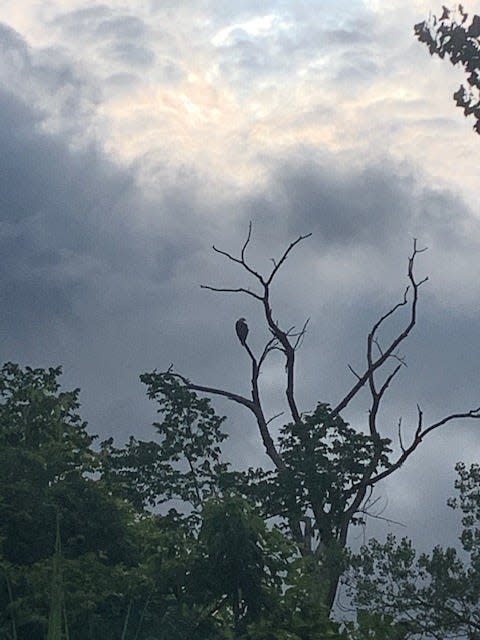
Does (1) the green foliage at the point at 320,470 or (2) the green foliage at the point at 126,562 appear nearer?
(2) the green foliage at the point at 126,562

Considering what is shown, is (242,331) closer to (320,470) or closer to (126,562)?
(320,470)

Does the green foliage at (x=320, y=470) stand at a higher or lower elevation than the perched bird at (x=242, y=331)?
lower

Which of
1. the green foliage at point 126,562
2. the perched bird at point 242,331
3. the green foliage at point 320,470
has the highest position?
the perched bird at point 242,331

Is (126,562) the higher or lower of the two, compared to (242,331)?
lower

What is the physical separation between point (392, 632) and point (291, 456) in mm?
13308

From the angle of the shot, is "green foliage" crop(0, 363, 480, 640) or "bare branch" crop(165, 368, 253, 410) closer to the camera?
"green foliage" crop(0, 363, 480, 640)

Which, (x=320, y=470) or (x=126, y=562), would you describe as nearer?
(x=126, y=562)

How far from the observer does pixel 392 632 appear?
32.9 ft

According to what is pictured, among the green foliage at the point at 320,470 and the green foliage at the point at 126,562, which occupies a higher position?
the green foliage at the point at 320,470

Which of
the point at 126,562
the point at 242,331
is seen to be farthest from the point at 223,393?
the point at 126,562

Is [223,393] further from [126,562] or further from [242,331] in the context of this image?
[126,562]

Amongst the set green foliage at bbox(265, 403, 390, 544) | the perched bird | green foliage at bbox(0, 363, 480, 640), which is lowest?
green foliage at bbox(0, 363, 480, 640)

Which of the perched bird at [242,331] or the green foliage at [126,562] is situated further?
the perched bird at [242,331]

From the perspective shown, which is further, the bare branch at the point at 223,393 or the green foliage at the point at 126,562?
the bare branch at the point at 223,393
